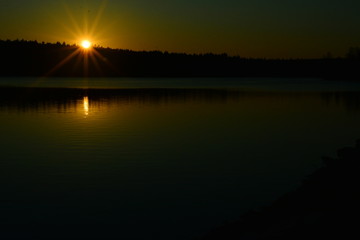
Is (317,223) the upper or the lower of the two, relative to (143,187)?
upper

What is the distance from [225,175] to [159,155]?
510 centimetres

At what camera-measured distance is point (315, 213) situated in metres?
11.0

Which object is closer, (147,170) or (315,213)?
(315,213)

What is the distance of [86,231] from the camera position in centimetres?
1309

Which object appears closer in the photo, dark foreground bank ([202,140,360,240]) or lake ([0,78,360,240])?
dark foreground bank ([202,140,360,240])

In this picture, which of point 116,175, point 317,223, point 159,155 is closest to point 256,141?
point 159,155

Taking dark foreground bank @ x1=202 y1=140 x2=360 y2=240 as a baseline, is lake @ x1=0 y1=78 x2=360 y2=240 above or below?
below

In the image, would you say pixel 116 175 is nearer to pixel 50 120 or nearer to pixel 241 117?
pixel 50 120

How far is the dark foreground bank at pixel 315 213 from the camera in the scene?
940 cm

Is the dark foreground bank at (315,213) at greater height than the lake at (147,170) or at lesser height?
Answer: greater

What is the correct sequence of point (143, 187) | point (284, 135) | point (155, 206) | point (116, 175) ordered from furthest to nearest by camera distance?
point (284, 135), point (116, 175), point (143, 187), point (155, 206)

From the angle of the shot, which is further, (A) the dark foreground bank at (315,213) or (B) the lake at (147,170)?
(B) the lake at (147,170)

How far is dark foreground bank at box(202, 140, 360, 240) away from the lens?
30.8ft

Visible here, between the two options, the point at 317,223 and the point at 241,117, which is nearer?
the point at 317,223
